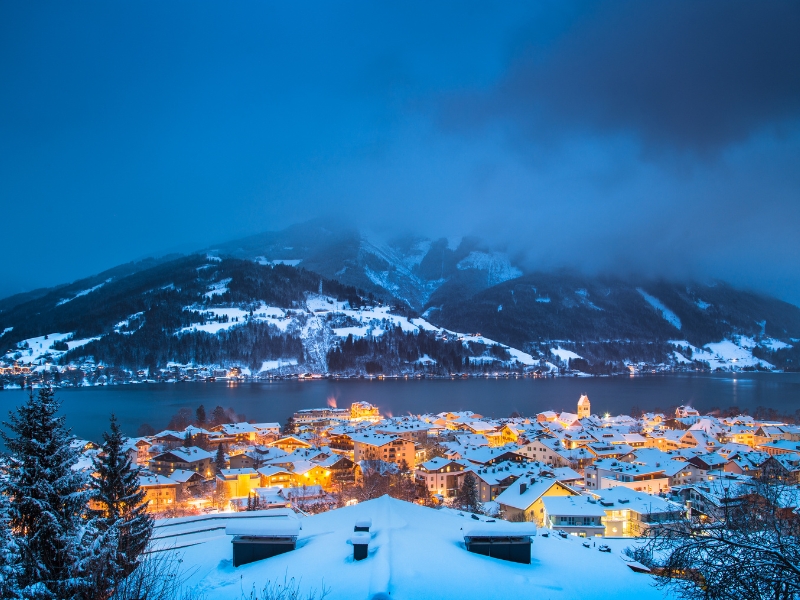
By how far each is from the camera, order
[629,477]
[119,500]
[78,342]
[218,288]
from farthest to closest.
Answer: [218,288]
[78,342]
[629,477]
[119,500]

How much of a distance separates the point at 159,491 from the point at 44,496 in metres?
15.5

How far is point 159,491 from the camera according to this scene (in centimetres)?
1820

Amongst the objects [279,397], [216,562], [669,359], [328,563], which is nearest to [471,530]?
[328,563]

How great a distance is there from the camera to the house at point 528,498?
14695mm

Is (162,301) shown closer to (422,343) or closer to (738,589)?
(422,343)

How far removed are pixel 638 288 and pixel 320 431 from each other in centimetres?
17668

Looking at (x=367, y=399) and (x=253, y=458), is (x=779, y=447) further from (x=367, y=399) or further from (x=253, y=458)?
(x=367, y=399)

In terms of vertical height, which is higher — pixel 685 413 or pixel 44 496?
pixel 44 496

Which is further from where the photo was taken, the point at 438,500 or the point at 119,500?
the point at 438,500

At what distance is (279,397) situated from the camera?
60.8 m

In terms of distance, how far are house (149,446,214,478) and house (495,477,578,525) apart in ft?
41.3

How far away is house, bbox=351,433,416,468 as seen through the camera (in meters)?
26.3

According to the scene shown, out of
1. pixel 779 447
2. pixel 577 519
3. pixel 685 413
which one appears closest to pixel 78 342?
pixel 685 413

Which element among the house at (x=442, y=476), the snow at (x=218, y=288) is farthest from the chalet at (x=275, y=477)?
the snow at (x=218, y=288)
